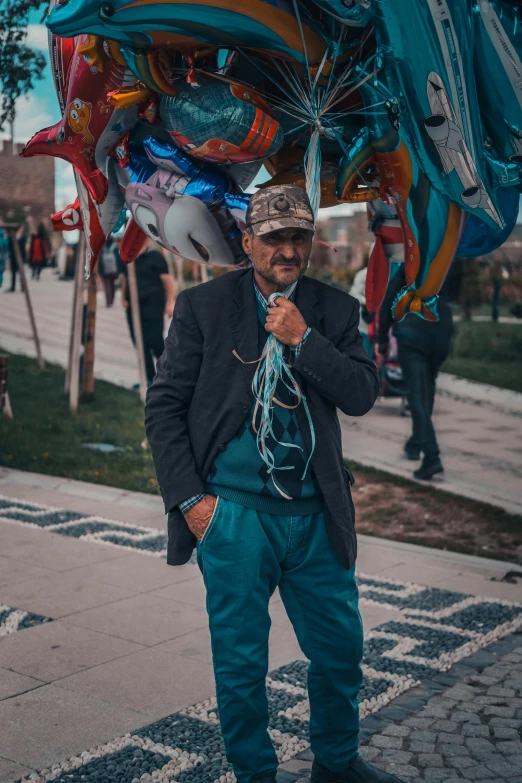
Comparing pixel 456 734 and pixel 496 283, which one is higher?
pixel 496 283

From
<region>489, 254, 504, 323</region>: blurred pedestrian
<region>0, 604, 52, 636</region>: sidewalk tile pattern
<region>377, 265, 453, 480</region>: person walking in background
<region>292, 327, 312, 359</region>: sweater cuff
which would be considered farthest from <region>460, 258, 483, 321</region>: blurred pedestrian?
<region>292, 327, 312, 359</region>: sweater cuff

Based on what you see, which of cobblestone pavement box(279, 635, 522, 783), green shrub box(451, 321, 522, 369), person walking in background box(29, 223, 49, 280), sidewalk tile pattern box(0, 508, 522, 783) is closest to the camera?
sidewalk tile pattern box(0, 508, 522, 783)

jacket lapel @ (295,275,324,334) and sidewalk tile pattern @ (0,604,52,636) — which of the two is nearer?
jacket lapel @ (295,275,324,334)

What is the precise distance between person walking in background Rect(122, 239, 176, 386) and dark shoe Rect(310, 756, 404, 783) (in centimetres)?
698

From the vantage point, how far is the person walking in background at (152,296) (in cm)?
981

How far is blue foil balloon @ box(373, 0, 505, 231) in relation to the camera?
3.08 metres

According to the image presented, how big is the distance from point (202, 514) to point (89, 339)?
728cm

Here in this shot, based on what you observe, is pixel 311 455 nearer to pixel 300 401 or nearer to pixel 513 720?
pixel 300 401

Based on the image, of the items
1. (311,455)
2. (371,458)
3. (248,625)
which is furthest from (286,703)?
(371,458)

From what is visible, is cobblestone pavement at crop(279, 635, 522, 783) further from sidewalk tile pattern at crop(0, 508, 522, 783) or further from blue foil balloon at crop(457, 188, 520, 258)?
blue foil balloon at crop(457, 188, 520, 258)

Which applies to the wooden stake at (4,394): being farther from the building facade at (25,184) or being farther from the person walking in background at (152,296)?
the building facade at (25,184)

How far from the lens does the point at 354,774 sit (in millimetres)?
3189

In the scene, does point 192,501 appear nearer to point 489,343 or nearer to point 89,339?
point 89,339

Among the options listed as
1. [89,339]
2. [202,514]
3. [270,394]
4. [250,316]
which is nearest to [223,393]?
[270,394]
